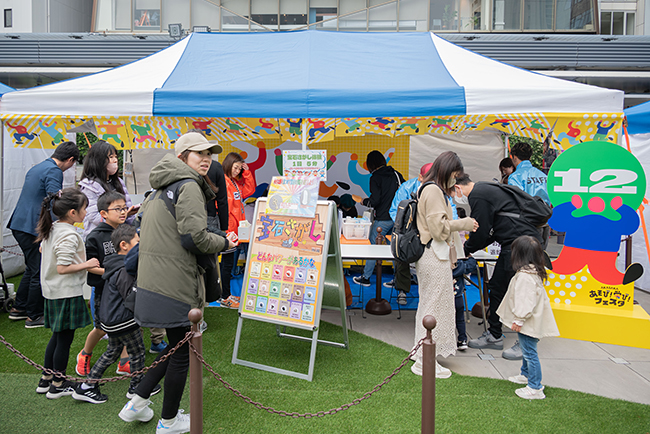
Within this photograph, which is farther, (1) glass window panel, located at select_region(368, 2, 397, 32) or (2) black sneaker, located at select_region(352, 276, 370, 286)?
(1) glass window panel, located at select_region(368, 2, 397, 32)

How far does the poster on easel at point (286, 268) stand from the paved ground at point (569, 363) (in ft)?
3.12

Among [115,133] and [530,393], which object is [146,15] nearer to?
[115,133]

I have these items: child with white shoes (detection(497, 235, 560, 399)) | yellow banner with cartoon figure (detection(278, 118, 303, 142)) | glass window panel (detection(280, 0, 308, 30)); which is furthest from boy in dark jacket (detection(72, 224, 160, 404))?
glass window panel (detection(280, 0, 308, 30))

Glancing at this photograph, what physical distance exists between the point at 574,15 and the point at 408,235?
1189 cm

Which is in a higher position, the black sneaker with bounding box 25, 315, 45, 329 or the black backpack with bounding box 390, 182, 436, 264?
the black backpack with bounding box 390, 182, 436, 264

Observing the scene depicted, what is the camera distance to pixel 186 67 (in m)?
4.68

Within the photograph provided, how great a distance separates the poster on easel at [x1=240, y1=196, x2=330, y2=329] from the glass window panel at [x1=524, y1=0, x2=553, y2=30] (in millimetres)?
12033

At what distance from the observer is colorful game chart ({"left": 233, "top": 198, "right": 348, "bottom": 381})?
11.7 ft

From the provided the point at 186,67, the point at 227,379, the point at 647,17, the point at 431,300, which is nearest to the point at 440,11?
the point at 647,17

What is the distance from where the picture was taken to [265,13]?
1428cm

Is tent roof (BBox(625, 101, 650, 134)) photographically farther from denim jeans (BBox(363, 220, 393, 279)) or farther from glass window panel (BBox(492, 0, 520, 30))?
glass window panel (BBox(492, 0, 520, 30))

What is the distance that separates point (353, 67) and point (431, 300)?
249 centimetres

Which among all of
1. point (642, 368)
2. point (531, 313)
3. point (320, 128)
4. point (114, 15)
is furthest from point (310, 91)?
point (114, 15)

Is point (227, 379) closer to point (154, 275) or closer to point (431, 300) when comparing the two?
point (154, 275)
